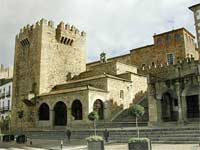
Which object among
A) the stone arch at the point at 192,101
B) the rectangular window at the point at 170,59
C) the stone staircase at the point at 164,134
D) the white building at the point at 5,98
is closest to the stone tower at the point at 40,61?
the white building at the point at 5,98

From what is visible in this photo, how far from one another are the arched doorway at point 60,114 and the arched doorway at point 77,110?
1.77m

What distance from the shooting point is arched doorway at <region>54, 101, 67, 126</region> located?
29958mm

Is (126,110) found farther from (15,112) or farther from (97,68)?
(15,112)

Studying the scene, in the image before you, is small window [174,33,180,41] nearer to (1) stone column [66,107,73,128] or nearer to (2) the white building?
(1) stone column [66,107,73,128]

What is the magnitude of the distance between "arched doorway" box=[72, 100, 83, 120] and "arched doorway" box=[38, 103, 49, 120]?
471 centimetres

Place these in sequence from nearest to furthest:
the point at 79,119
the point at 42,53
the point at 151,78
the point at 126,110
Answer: the point at 151,78
the point at 79,119
the point at 126,110
the point at 42,53

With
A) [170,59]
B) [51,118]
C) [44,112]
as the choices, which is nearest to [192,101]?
[170,59]

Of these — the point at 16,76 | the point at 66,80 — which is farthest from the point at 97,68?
the point at 16,76

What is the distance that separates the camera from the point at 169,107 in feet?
81.8

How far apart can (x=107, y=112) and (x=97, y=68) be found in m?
8.84

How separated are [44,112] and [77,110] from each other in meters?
5.70

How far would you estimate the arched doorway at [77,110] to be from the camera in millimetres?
28016

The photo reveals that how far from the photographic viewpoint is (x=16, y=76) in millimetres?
37031

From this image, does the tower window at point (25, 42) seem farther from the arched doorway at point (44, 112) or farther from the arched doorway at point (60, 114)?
the arched doorway at point (60, 114)
